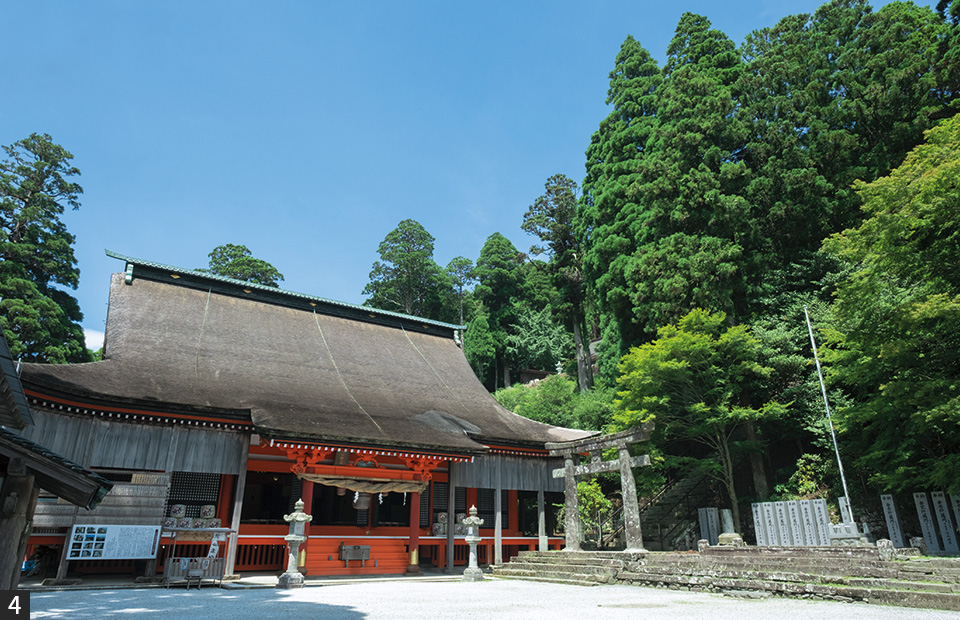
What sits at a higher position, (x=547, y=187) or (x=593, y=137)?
(x=547, y=187)

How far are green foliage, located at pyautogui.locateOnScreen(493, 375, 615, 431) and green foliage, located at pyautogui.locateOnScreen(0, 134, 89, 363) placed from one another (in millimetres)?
20259

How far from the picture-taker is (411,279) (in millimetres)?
42500

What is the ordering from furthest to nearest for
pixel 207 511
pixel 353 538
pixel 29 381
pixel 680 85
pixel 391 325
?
pixel 680 85 < pixel 391 325 < pixel 353 538 < pixel 207 511 < pixel 29 381

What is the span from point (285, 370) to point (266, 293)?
13.2 feet

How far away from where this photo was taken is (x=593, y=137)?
93.8ft

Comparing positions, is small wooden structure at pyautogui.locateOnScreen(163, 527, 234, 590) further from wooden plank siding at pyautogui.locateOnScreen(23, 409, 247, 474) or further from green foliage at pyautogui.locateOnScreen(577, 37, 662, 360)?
green foliage at pyautogui.locateOnScreen(577, 37, 662, 360)

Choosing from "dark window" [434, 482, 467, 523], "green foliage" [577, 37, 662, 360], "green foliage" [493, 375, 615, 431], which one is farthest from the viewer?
"green foliage" [493, 375, 615, 431]

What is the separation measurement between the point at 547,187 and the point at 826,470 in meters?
25.3

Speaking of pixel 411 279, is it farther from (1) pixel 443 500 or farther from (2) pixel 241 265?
(1) pixel 443 500

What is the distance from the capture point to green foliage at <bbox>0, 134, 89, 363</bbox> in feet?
69.9

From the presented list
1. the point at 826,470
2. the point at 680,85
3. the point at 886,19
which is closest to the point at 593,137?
the point at 680,85

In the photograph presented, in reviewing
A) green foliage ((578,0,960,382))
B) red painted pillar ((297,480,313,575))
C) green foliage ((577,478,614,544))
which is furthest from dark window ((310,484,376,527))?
green foliage ((578,0,960,382))

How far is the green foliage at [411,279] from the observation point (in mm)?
42469

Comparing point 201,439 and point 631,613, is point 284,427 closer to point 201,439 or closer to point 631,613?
point 201,439
